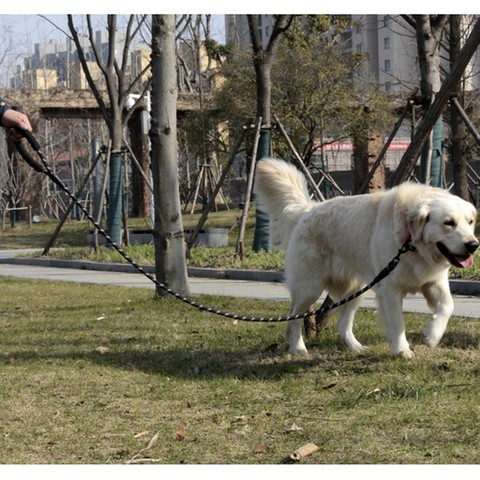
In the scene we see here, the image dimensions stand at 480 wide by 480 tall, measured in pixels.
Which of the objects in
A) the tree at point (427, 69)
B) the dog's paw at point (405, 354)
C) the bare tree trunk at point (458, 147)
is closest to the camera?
the dog's paw at point (405, 354)

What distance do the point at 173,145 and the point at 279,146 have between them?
18128 mm

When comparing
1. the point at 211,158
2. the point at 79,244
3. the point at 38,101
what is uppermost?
the point at 38,101

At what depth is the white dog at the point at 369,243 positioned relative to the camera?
6160 millimetres

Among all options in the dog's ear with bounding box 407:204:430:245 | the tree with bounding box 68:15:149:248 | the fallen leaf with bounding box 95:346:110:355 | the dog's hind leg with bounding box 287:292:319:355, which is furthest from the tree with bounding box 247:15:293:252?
the dog's ear with bounding box 407:204:430:245

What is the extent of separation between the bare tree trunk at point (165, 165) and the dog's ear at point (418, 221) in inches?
179

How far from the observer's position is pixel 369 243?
6676 millimetres

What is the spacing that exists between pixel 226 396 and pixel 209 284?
8.20 meters

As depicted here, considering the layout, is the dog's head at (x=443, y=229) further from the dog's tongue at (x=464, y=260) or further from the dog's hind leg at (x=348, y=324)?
the dog's hind leg at (x=348, y=324)

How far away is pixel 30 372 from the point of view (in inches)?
260

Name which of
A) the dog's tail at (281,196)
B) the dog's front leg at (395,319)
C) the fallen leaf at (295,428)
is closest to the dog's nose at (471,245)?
the dog's front leg at (395,319)

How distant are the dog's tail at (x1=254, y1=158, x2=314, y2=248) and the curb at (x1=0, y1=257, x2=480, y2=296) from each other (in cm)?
453

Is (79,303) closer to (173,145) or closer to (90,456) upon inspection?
(173,145)

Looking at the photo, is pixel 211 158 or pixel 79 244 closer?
pixel 79 244

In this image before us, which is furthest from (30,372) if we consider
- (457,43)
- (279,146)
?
(279,146)
